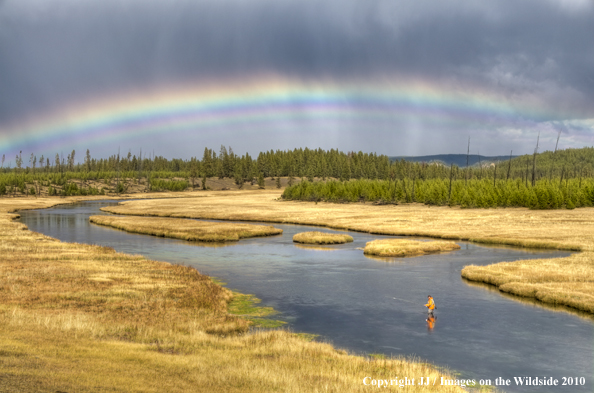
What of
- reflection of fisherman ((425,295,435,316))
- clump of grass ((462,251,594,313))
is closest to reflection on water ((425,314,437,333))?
reflection of fisherman ((425,295,435,316))

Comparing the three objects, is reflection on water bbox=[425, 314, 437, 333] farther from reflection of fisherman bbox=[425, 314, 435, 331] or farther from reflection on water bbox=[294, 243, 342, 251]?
reflection on water bbox=[294, 243, 342, 251]

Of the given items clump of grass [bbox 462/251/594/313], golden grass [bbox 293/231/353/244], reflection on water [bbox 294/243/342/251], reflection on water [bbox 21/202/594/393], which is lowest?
reflection on water [bbox 294/243/342/251]

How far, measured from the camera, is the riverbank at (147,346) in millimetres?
15461

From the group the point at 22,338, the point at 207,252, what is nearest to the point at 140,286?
the point at 22,338

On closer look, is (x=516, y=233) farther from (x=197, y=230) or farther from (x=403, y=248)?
(x=197, y=230)

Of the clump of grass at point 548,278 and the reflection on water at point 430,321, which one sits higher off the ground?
the clump of grass at point 548,278

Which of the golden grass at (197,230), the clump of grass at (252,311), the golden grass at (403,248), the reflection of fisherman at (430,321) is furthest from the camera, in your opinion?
the golden grass at (197,230)

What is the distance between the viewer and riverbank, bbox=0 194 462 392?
15.5 metres

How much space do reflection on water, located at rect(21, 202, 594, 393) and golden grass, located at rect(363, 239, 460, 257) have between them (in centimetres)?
186

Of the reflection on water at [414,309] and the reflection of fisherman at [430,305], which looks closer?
the reflection on water at [414,309]

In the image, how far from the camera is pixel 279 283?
131 feet

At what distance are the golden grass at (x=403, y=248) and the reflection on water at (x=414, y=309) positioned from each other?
6.12 ft

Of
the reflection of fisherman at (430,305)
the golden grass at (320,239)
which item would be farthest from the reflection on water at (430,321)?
the golden grass at (320,239)

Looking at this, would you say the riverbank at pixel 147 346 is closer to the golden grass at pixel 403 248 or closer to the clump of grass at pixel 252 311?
the clump of grass at pixel 252 311
